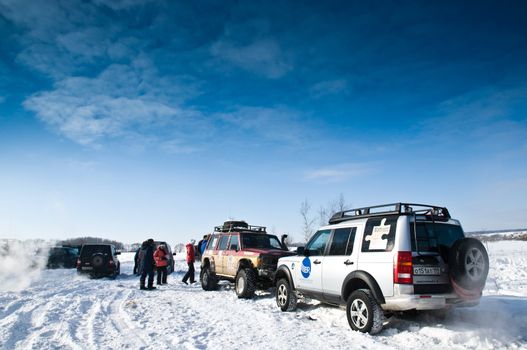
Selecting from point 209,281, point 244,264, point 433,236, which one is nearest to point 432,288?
point 433,236

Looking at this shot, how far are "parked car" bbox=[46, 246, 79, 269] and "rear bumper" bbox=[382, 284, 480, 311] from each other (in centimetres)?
2252

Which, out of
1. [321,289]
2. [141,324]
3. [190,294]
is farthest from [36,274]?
[321,289]

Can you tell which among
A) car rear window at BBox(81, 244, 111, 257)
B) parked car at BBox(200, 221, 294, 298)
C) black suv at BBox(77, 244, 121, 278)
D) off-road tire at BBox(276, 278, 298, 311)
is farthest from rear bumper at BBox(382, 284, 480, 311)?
car rear window at BBox(81, 244, 111, 257)

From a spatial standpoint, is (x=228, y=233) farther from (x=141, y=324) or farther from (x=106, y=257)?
(x=106, y=257)

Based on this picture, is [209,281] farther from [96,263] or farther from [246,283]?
[96,263]

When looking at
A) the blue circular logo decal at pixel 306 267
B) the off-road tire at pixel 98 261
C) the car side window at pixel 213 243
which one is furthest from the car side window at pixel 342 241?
the off-road tire at pixel 98 261

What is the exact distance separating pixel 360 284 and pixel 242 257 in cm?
539

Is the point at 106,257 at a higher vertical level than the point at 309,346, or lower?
higher

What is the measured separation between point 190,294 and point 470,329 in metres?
8.49

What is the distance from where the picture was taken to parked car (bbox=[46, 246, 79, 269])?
23312 mm

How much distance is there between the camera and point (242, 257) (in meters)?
11.8

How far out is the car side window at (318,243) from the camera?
8195 mm

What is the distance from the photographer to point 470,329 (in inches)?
244

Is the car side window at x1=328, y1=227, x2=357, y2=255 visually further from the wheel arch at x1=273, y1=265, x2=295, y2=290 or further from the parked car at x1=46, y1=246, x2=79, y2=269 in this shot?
the parked car at x1=46, y1=246, x2=79, y2=269
